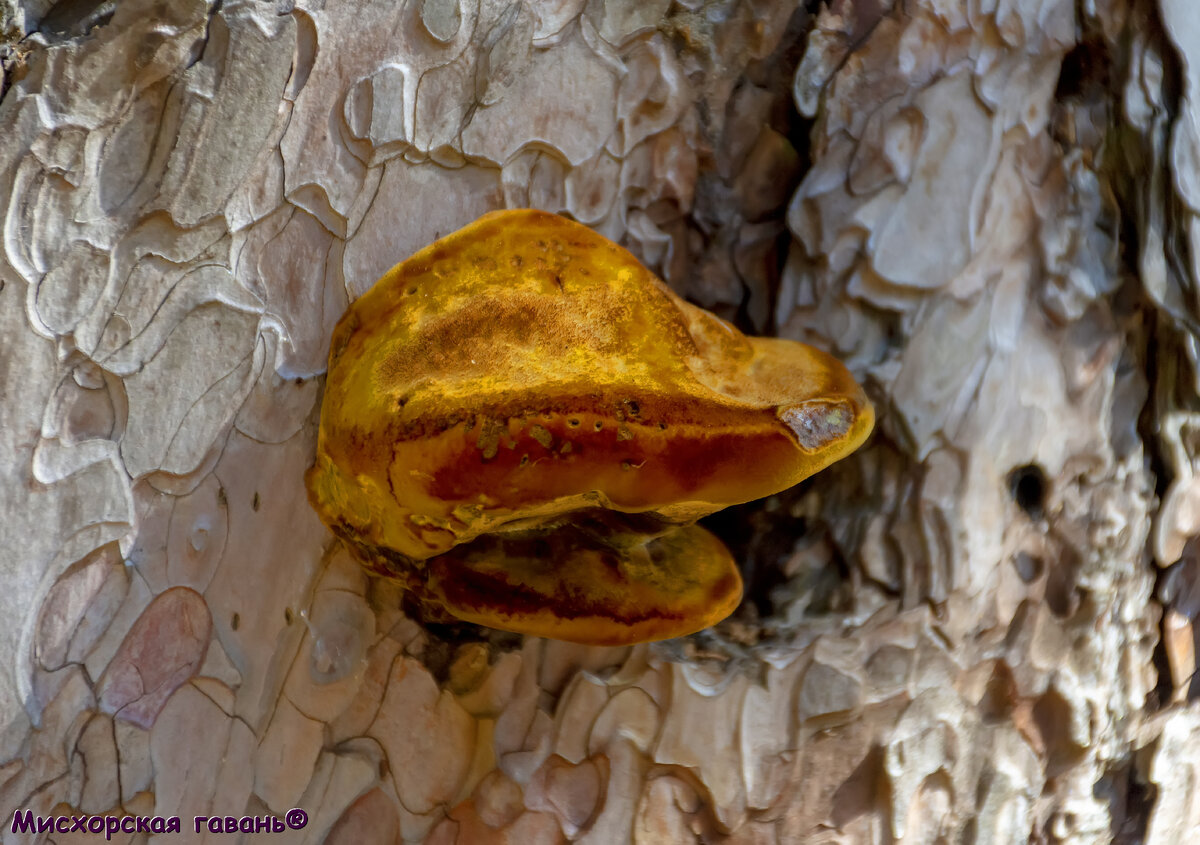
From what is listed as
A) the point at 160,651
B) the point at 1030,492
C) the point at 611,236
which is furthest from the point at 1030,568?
the point at 160,651

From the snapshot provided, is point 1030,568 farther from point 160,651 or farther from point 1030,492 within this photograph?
point 160,651

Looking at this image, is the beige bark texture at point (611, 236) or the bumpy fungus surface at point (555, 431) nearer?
the bumpy fungus surface at point (555, 431)

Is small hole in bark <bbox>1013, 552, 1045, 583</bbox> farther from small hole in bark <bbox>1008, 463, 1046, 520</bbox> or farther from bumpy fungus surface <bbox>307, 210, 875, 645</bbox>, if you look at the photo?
bumpy fungus surface <bbox>307, 210, 875, 645</bbox>

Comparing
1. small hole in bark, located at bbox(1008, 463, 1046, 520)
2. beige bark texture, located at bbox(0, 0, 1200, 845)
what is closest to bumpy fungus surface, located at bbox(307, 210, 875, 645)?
beige bark texture, located at bbox(0, 0, 1200, 845)

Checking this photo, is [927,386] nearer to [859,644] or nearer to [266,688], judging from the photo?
[859,644]

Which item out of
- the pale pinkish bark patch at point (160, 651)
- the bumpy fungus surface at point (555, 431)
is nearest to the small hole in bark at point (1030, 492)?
the bumpy fungus surface at point (555, 431)

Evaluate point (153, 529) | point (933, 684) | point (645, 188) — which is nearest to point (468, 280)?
point (645, 188)

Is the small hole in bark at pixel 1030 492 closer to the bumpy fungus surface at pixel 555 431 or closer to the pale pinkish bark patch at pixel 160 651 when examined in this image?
the bumpy fungus surface at pixel 555 431
